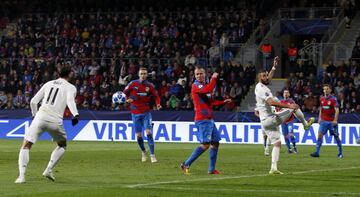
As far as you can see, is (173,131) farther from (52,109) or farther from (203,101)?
(52,109)

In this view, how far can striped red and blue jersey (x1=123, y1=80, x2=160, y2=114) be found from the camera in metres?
25.2

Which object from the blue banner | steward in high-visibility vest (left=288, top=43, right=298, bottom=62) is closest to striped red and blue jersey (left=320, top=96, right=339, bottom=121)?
the blue banner

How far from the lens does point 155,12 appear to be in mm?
53500

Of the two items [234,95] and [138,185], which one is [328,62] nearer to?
[234,95]

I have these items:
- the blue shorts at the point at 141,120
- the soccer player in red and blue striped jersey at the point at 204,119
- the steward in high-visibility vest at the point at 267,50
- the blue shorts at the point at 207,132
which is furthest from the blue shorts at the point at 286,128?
the steward in high-visibility vest at the point at 267,50

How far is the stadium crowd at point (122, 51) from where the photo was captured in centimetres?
4444

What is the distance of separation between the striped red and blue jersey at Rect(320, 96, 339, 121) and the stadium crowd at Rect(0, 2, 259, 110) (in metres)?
13.0

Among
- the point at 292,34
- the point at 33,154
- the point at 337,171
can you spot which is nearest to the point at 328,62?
the point at 292,34

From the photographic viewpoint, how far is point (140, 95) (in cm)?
2531

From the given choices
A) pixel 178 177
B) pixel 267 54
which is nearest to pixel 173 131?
pixel 267 54

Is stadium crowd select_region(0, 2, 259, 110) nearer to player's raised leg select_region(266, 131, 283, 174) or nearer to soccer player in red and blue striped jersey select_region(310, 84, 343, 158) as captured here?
soccer player in red and blue striped jersey select_region(310, 84, 343, 158)

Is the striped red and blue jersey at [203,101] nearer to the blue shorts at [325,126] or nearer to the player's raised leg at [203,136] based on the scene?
the player's raised leg at [203,136]

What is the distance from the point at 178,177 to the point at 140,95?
676 cm

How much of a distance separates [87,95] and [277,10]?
12.3 meters
